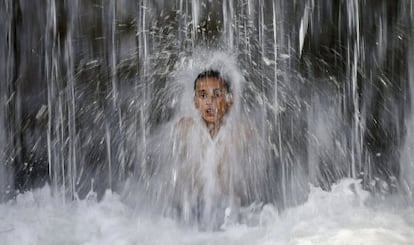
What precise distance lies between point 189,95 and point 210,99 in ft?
3.70

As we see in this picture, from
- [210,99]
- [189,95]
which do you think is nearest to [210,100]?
[210,99]

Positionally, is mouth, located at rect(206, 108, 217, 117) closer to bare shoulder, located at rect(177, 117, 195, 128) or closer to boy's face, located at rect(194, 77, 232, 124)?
boy's face, located at rect(194, 77, 232, 124)

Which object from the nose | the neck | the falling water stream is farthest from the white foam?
the nose

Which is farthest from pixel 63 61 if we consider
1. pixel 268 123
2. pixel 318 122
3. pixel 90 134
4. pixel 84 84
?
pixel 318 122

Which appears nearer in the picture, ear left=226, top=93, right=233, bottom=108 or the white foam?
the white foam

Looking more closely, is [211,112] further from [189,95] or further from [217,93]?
[189,95]

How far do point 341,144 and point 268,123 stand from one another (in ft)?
2.50

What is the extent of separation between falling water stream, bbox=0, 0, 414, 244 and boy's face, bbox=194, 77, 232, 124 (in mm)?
283

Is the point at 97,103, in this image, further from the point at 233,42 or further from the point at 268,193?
the point at 268,193

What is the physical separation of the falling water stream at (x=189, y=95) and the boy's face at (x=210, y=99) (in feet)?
0.93

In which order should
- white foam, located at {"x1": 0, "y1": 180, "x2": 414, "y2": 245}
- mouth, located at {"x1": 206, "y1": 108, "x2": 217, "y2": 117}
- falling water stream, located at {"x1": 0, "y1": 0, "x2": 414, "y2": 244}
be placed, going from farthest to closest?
falling water stream, located at {"x1": 0, "y1": 0, "x2": 414, "y2": 244}, mouth, located at {"x1": 206, "y1": 108, "x2": 217, "y2": 117}, white foam, located at {"x1": 0, "y1": 180, "x2": 414, "y2": 245}

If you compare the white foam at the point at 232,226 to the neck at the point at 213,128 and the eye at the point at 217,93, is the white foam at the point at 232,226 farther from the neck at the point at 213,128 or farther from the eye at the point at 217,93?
the eye at the point at 217,93

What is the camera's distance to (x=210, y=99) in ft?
18.5

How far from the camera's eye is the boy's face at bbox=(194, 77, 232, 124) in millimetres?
5625
